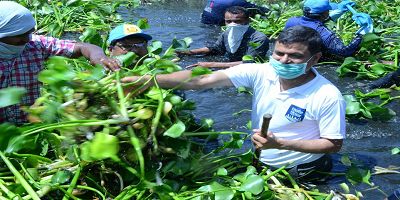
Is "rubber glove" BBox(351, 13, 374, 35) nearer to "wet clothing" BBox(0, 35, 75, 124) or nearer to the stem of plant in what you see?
"wet clothing" BBox(0, 35, 75, 124)

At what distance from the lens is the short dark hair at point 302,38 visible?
278 centimetres

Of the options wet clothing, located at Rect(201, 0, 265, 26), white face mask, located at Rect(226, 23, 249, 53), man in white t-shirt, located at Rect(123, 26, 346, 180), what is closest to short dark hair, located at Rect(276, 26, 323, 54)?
man in white t-shirt, located at Rect(123, 26, 346, 180)

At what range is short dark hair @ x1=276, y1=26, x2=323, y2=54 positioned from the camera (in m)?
2.78

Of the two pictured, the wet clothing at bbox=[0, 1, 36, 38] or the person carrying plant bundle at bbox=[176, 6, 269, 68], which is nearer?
the wet clothing at bbox=[0, 1, 36, 38]

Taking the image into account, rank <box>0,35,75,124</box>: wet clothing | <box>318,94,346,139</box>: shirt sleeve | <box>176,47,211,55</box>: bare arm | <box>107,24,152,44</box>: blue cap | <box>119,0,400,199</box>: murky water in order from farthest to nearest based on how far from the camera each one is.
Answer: <box>176,47,211,55</box>: bare arm < <box>119,0,400,199</box>: murky water < <box>107,24,152,44</box>: blue cap < <box>0,35,75,124</box>: wet clothing < <box>318,94,346,139</box>: shirt sleeve

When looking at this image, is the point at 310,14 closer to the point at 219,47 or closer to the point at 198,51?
the point at 219,47

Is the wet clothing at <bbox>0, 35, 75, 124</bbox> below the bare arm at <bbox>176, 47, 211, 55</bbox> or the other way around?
the other way around

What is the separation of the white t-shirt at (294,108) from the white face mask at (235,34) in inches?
92.8

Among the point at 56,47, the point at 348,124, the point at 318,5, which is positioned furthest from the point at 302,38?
the point at 318,5

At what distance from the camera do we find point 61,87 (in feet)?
7.63

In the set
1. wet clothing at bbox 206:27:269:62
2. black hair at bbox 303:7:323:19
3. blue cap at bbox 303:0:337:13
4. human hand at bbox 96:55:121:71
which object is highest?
human hand at bbox 96:55:121:71

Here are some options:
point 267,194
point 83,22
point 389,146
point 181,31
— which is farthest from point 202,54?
point 267,194

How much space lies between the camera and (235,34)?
5.39 meters

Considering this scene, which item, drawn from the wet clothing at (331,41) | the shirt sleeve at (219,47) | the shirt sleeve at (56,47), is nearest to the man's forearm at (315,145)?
the shirt sleeve at (56,47)
